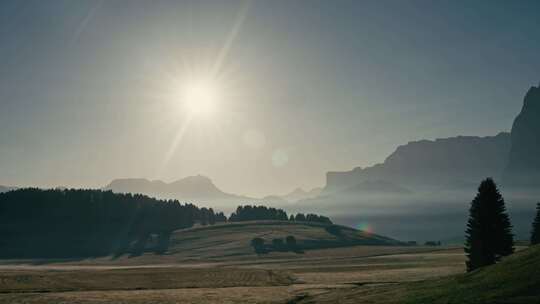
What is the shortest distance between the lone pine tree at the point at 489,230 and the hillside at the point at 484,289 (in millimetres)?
14487

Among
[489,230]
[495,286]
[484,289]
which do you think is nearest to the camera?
[495,286]

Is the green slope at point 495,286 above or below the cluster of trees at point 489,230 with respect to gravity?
below

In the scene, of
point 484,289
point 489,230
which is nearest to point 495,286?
point 484,289

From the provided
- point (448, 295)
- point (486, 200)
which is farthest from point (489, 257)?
point (448, 295)

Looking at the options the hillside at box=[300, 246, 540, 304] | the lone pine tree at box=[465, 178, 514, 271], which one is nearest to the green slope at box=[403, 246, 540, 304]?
the hillside at box=[300, 246, 540, 304]

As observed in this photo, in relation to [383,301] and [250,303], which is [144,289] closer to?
[250,303]

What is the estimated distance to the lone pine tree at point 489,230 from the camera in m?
A: 63.0

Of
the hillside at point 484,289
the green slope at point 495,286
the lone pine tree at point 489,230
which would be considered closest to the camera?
the green slope at point 495,286

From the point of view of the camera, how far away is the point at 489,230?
2501 inches

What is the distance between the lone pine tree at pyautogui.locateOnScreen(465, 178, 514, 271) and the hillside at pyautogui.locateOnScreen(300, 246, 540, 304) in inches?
570

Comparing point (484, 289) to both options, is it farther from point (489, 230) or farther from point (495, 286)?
point (489, 230)

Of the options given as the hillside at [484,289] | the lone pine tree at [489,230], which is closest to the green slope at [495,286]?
the hillside at [484,289]

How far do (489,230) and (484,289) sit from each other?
24.6 m

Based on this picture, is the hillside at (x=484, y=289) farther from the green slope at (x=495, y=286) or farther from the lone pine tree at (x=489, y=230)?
the lone pine tree at (x=489, y=230)
